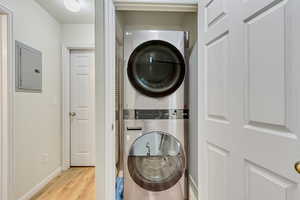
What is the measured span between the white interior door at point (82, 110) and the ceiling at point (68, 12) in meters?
0.53

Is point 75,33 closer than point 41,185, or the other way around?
point 41,185

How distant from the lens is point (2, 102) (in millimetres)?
1968

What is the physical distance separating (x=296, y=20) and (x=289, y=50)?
0.11 metres

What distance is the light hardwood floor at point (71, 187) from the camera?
2.36 meters

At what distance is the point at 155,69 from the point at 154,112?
436 millimetres

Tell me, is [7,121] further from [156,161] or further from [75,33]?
[75,33]

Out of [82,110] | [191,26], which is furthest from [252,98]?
[82,110]

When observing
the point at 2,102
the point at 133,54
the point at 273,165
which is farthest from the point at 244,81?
the point at 2,102

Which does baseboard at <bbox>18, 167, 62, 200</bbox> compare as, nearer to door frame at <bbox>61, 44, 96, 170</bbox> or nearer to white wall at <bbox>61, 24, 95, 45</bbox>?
door frame at <bbox>61, 44, 96, 170</bbox>

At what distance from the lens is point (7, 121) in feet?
6.49

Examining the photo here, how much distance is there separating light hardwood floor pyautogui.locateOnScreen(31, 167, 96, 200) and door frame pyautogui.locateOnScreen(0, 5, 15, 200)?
52cm

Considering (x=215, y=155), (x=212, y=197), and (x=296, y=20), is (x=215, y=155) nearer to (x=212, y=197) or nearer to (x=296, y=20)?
(x=212, y=197)

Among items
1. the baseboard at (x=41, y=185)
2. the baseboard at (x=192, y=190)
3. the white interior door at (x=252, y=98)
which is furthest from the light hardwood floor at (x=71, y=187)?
the white interior door at (x=252, y=98)

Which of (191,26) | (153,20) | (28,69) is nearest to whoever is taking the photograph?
(191,26)
